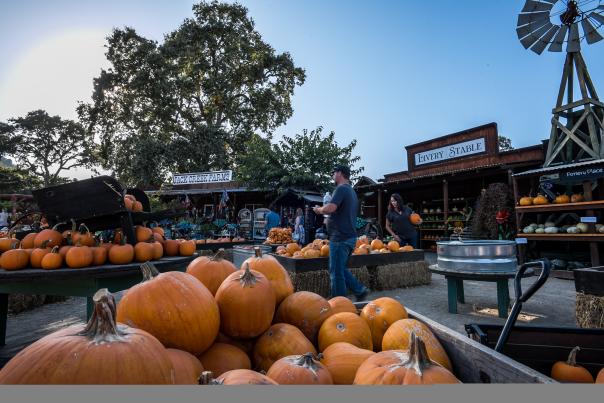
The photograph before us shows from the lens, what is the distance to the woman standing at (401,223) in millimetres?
6955

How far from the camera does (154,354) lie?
2.79 feet

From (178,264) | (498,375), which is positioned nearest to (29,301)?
(178,264)

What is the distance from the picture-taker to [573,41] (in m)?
9.38

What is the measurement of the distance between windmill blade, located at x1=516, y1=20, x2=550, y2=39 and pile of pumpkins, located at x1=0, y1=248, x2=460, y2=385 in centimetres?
1138

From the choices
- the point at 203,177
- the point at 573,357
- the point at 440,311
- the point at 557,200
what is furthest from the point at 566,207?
the point at 203,177

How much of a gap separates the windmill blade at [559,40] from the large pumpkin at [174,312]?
483 inches

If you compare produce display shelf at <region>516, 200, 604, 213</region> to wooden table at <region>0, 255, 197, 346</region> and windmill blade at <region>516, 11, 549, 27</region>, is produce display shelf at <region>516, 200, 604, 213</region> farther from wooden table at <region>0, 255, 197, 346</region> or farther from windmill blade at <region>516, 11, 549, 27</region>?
wooden table at <region>0, 255, 197, 346</region>

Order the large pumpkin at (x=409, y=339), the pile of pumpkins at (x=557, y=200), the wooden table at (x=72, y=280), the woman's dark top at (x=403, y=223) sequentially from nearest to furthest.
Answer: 1. the large pumpkin at (x=409, y=339)
2. the wooden table at (x=72, y=280)
3. the woman's dark top at (x=403, y=223)
4. the pile of pumpkins at (x=557, y=200)

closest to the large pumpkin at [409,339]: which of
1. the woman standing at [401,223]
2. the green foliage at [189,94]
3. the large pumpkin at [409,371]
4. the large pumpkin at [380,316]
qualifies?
the large pumpkin at [380,316]

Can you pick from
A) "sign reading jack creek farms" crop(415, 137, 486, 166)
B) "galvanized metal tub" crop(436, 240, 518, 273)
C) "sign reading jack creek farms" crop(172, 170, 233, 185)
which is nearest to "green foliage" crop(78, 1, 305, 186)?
"sign reading jack creek farms" crop(172, 170, 233, 185)

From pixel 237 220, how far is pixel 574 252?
15100mm

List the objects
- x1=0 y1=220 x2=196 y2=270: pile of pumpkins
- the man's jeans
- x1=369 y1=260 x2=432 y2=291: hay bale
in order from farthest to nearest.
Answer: x1=369 y1=260 x2=432 y2=291: hay bale, the man's jeans, x1=0 y1=220 x2=196 y2=270: pile of pumpkins

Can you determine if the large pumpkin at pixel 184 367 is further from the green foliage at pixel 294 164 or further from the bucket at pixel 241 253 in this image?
the green foliage at pixel 294 164

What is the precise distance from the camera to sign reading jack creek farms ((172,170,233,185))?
17391 millimetres
